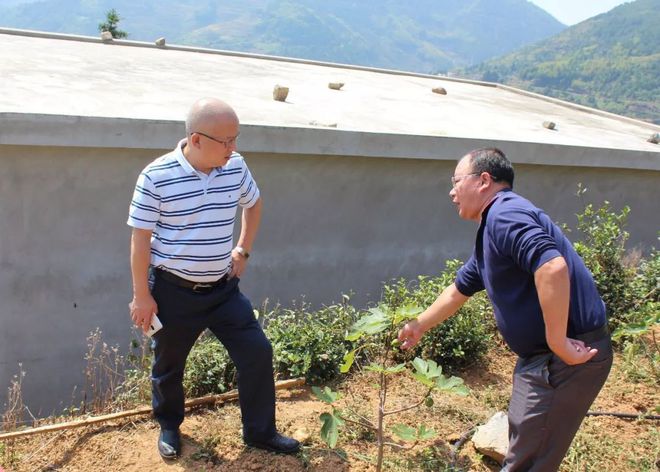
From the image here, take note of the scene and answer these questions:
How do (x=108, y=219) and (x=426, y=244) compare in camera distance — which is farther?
(x=426, y=244)

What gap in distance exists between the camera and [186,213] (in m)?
2.92

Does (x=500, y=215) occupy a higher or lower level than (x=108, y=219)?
higher

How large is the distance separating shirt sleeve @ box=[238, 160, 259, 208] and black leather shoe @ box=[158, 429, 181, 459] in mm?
1242

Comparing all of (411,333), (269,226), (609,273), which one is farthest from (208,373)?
(609,273)

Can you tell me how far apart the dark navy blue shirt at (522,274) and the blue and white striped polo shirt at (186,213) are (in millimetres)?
1218

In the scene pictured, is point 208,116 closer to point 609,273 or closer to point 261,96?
point 609,273

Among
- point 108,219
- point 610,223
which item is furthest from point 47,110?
point 610,223

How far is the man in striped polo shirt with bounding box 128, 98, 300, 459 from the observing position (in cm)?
284

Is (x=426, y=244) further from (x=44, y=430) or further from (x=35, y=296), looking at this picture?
(x=44, y=430)

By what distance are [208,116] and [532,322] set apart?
1609 millimetres

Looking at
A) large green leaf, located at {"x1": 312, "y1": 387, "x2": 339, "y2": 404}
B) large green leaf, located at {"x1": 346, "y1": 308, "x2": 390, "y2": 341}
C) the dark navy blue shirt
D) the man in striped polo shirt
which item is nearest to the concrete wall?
the man in striped polo shirt

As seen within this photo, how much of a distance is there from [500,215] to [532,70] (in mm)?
158816

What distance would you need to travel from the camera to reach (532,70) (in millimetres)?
149250

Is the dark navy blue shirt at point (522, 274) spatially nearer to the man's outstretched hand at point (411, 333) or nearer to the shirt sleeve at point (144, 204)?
the man's outstretched hand at point (411, 333)
